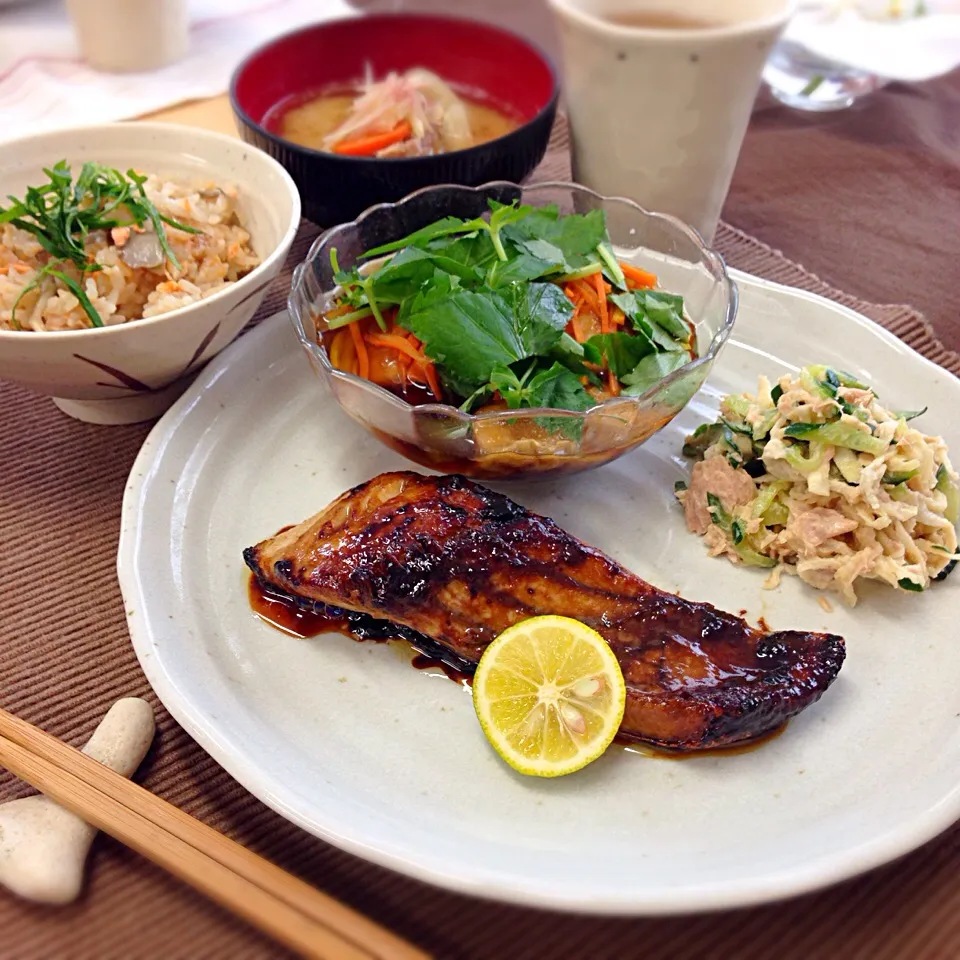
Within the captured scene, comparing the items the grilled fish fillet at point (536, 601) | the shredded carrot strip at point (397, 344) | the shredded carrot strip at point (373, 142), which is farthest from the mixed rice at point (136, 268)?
the grilled fish fillet at point (536, 601)

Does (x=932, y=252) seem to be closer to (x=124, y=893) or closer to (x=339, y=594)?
(x=339, y=594)

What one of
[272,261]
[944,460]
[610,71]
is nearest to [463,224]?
[272,261]

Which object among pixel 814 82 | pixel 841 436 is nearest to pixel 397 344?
pixel 841 436

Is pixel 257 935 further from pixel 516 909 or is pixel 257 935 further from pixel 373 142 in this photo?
pixel 373 142

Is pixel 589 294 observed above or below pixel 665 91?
below

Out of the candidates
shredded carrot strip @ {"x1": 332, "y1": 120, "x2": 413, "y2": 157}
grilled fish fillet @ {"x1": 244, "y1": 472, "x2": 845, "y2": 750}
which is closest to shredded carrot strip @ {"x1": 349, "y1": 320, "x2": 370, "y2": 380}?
grilled fish fillet @ {"x1": 244, "y1": 472, "x2": 845, "y2": 750}

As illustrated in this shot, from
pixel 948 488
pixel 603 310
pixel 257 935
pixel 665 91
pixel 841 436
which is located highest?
pixel 665 91
